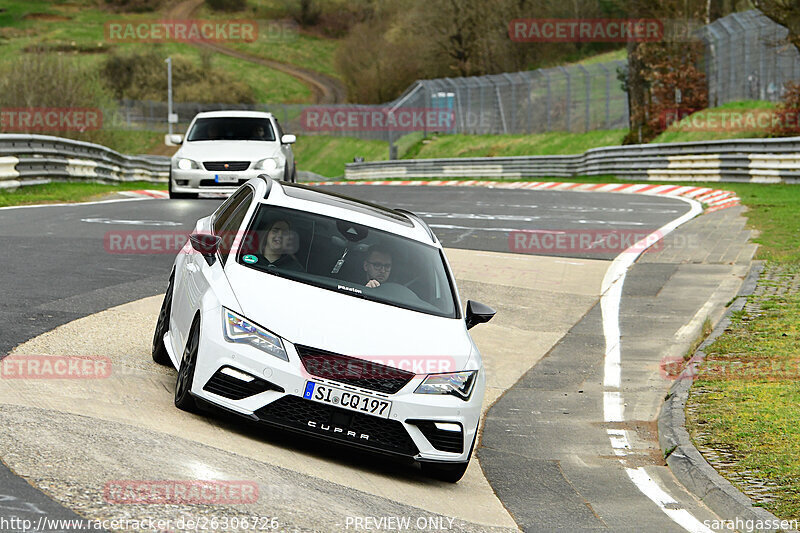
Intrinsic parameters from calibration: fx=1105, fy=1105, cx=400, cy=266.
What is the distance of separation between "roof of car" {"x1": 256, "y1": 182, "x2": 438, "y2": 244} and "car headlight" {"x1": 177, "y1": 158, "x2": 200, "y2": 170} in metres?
12.0

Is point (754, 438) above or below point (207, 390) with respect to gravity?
below

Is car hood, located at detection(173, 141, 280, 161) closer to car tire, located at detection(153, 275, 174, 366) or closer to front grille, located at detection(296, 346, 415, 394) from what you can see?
car tire, located at detection(153, 275, 174, 366)

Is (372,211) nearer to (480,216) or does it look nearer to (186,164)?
(186,164)

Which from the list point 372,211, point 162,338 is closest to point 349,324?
point 372,211

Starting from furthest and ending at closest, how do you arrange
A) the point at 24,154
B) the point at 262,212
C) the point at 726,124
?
the point at 726,124 < the point at 24,154 < the point at 262,212

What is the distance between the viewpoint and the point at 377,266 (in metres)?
8.08

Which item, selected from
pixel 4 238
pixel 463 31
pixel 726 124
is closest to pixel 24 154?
pixel 4 238

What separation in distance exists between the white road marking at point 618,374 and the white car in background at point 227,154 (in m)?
6.80

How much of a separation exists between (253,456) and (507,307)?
7684 mm

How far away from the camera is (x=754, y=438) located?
834 cm

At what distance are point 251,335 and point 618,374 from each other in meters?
5.34

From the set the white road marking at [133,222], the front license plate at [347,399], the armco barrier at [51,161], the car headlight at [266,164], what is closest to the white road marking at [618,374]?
the front license plate at [347,399]

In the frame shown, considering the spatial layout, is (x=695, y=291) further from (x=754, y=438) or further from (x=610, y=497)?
(x=610, y=497)

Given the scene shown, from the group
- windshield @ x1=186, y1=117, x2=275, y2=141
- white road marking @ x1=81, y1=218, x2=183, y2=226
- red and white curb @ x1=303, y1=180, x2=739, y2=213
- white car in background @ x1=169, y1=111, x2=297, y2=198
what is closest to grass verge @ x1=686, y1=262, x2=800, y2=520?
white road marking @ x1=81, y1=218, x2=183, y2=226
